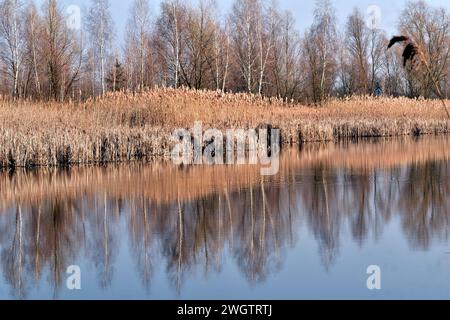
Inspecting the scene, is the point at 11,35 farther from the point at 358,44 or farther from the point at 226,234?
the point at 226,234

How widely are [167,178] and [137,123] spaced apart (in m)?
4.84

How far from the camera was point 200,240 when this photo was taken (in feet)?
18.0

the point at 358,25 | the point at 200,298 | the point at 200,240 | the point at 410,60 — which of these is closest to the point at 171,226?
the point at 200,240

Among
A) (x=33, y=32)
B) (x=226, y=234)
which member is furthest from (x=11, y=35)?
(x=226, y=234)

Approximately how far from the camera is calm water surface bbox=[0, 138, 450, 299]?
414 cm

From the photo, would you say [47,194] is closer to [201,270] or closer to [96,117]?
[201,270]

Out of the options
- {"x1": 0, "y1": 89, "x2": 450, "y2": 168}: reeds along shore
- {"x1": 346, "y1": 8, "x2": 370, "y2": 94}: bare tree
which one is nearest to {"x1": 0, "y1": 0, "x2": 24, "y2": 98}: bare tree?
{"x1": 0, "y1": 89, "x2": 450, "y2": 168}: reeds along shore

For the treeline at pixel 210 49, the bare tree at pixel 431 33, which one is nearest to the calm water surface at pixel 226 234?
the treeline at pixel 210 49

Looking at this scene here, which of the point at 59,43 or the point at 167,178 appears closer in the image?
the point at 167,178

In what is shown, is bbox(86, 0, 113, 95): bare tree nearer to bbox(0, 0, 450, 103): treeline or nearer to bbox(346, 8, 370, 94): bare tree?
bbox(0, 0, 450, 103): treeline

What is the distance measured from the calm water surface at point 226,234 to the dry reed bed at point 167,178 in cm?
4

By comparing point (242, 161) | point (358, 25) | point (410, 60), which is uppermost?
point (358, 25)

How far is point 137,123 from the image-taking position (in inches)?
562

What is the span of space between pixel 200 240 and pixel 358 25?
34.6m
